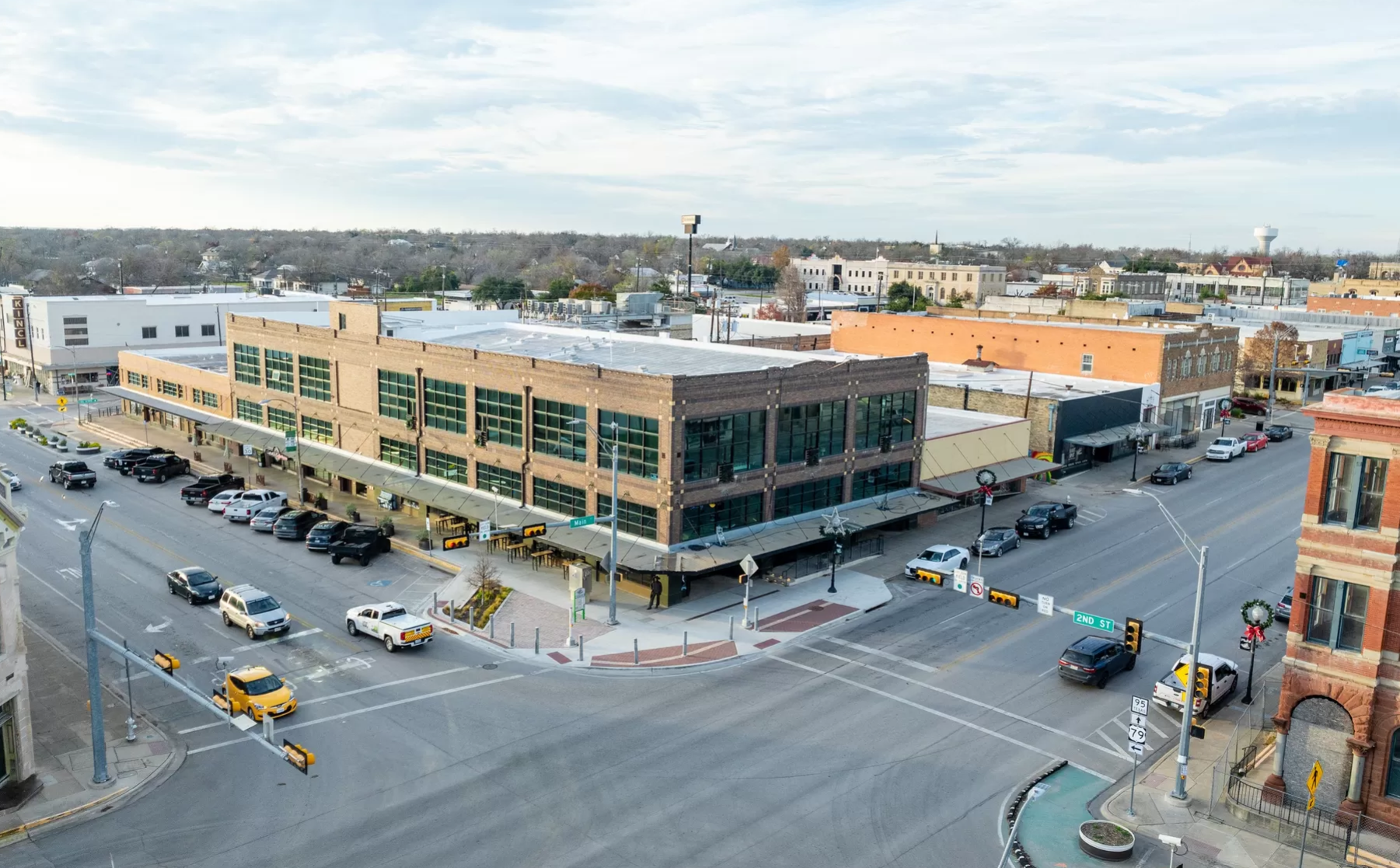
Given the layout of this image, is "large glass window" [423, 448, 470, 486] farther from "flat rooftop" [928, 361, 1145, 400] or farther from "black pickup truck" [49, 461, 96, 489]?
"flat rooftop" [928, 361, 1145, 400]

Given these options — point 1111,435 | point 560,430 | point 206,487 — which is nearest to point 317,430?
point 206,487

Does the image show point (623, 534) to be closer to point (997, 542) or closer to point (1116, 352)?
point (997, 542)

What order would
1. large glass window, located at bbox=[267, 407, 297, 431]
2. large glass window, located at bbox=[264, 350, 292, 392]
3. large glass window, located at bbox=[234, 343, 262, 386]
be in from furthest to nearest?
large glass window, located at bbox=[234, 343, 262, 386] → large glass window, located at bbox=[267, 407, 297, 431] → large glass window, located at bbox=[264, 350, 292, 392]

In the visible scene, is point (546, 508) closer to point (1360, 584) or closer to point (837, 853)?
point (837, 853)

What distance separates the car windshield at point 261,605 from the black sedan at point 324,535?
9.76 meters

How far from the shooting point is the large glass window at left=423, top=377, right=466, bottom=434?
52.5m

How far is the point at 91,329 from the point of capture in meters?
103

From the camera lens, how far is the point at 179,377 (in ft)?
259

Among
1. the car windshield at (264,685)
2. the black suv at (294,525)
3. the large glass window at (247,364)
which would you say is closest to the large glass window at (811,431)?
the car windshield at (264,685)

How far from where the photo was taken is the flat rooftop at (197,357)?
8138 cm

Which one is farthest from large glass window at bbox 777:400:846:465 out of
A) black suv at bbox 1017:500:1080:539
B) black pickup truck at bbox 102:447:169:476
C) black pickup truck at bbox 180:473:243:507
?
black pickup truck at bbox 102:447:169:476

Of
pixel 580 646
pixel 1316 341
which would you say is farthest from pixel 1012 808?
pixel 1316 341

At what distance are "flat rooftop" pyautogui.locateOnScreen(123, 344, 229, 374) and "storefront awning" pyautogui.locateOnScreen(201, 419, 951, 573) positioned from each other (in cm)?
2387

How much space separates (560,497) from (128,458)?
3766 cm
